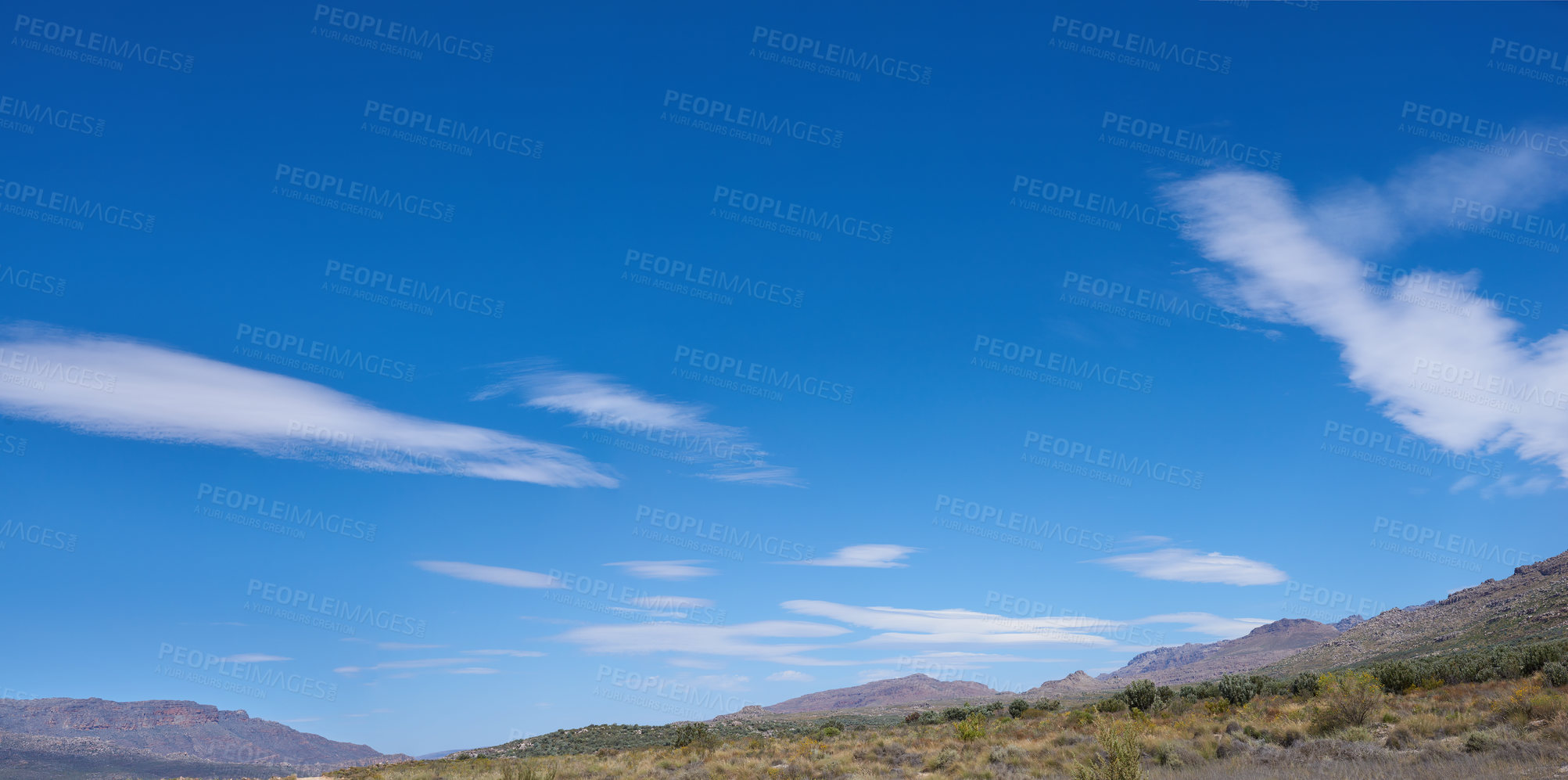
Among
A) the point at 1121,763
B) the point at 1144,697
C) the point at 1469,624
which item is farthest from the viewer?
the point at 1469,624

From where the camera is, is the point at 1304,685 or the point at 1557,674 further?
the point at 1304,685

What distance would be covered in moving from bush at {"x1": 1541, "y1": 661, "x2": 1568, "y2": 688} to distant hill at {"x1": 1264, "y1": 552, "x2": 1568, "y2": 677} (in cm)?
3844

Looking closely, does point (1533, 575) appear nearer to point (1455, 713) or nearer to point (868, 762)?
point (1455, 713)

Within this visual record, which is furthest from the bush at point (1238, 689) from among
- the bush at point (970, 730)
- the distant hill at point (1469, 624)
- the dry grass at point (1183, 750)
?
the distant hill at point (1469, 624)

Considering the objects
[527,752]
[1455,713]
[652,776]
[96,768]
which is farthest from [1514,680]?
[96,768]

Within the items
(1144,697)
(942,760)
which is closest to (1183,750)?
(942,760)

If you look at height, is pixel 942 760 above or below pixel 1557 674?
below

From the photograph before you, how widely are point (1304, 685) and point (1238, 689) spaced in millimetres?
2233

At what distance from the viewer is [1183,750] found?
734 inches

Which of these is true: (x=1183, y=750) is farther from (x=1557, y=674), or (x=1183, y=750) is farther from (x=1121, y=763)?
(x=1557, y=674)

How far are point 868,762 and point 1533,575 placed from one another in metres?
142

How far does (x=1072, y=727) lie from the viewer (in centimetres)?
2545

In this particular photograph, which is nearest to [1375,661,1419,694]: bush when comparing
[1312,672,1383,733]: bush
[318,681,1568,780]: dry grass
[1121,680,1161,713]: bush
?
[318,681,1568,780]: dry grass

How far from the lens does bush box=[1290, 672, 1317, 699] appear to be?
26.6 meters
